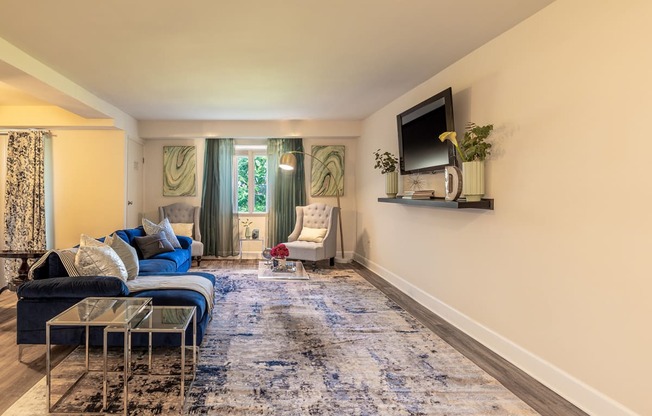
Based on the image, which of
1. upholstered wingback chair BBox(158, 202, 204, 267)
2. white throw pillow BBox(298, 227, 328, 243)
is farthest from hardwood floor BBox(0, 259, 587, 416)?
upholstered wingback chair BBox(158, 202, 204, 267)

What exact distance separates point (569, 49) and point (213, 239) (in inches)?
243

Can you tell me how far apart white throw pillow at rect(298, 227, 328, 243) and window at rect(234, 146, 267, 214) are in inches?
44.6

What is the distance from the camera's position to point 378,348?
10.1ft

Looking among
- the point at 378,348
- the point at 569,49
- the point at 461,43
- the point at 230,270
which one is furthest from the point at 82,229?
the point at 569,49

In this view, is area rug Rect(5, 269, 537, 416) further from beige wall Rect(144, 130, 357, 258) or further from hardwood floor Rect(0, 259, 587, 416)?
beige wall Rect(144, 130, 357, 258)

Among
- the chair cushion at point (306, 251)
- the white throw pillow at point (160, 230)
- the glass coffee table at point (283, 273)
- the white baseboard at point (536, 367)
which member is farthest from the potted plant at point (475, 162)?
the white throw pillow at point (160, 230)

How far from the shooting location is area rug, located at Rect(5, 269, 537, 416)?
2217 mm

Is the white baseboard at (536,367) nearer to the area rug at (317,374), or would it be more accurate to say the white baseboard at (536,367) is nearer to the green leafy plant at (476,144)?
the area rug at (317,374)

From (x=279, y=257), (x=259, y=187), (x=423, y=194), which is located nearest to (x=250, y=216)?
(x=259, y=187)

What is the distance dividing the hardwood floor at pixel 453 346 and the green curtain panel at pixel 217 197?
330cm

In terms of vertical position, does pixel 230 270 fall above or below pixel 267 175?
below

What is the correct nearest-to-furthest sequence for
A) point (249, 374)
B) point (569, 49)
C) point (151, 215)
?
point (569, 49) < point (249, 374) < point (151, 215)

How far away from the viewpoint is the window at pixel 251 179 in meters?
7.43

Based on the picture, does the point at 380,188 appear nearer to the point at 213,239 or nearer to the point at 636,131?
the point at 213,239
